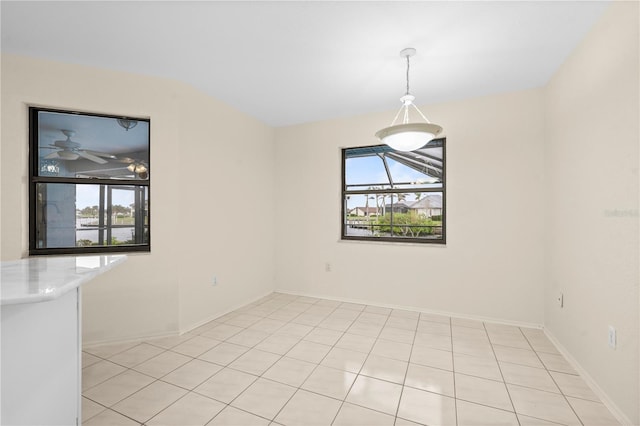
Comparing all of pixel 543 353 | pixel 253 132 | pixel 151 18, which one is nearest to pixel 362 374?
pixel 543 353

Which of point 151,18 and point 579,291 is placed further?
point 579,291

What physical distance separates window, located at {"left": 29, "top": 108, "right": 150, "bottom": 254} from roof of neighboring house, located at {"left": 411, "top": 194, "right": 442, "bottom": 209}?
124 inches

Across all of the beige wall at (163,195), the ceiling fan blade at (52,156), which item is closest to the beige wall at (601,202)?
the beige wall at (163,195)

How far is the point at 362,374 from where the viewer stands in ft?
7.06

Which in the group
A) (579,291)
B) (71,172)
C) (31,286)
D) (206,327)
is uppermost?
(71,172)

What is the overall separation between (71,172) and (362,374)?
10.3ft

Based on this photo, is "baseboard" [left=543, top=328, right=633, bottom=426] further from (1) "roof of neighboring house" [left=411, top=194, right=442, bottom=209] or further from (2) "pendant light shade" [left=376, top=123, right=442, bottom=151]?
(2) "pendant light shade" [left=376, top=123, right=442, bottom=151]

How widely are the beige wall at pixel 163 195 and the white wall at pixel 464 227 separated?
117cm

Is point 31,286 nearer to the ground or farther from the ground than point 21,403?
farther from the ground

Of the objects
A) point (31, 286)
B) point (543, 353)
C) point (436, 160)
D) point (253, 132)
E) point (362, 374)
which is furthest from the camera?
point (253, 132)

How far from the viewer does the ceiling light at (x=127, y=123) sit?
2.80 m

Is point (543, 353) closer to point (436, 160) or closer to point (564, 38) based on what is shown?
point (436, 160)

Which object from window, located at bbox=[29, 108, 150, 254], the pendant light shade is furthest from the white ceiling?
the pendant light shade

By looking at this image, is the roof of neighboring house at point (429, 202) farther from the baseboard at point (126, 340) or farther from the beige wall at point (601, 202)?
the baseboard at point (126, 340)
